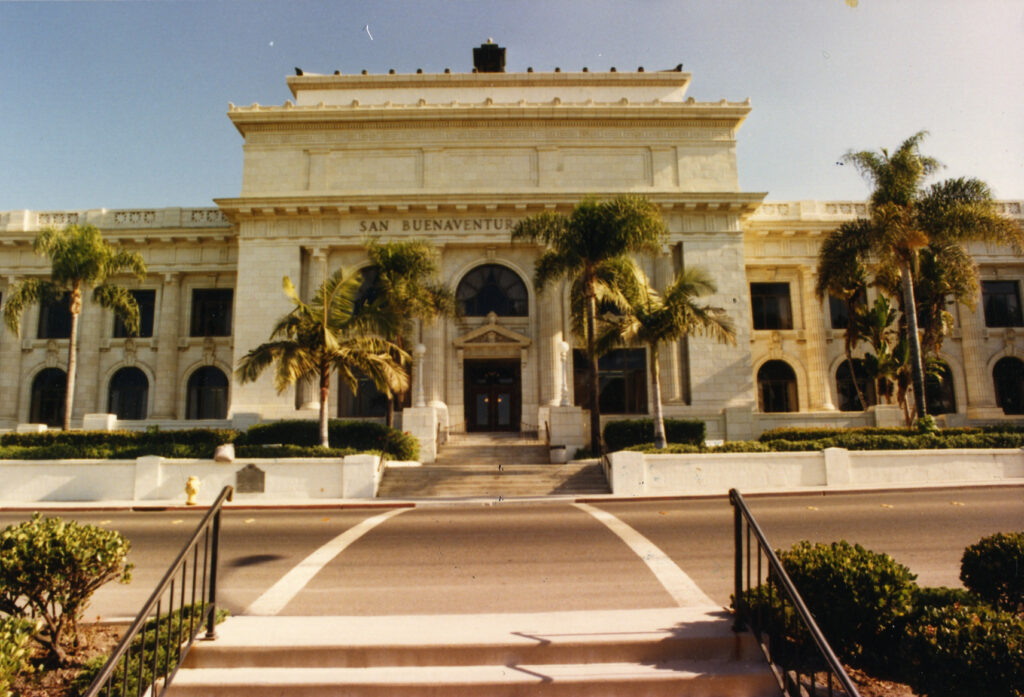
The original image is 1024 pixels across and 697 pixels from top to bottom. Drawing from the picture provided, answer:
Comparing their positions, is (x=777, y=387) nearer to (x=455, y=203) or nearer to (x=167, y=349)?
(x=455, y=203)

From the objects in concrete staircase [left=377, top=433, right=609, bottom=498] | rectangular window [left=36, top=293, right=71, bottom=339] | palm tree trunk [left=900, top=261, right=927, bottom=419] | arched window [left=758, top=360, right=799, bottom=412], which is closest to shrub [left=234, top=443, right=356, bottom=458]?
concrete staircase [left=377, top=433, right=609, bottom=498]

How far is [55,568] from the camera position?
5.65m

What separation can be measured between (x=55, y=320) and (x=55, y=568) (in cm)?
3573

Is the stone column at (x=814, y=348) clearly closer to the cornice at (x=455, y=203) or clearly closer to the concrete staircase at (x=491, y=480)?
the cornice at (x=455, y=203)

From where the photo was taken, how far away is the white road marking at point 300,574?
7281 millimetres

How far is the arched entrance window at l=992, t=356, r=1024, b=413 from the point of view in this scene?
1375 inches

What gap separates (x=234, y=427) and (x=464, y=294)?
11660 mm

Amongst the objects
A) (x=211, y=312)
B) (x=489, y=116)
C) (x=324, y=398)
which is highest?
(x=489, y=116)

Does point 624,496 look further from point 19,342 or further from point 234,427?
point 19,342

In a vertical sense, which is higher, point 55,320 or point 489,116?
point 489,116

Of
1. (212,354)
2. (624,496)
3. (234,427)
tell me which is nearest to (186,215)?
(212,354)

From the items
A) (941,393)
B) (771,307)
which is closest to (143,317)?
(771,307)

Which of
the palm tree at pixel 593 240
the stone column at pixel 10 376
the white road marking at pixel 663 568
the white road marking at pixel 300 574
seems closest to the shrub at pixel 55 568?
the white road marking at pixel 300 574

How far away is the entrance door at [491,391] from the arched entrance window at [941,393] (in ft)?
68.6
